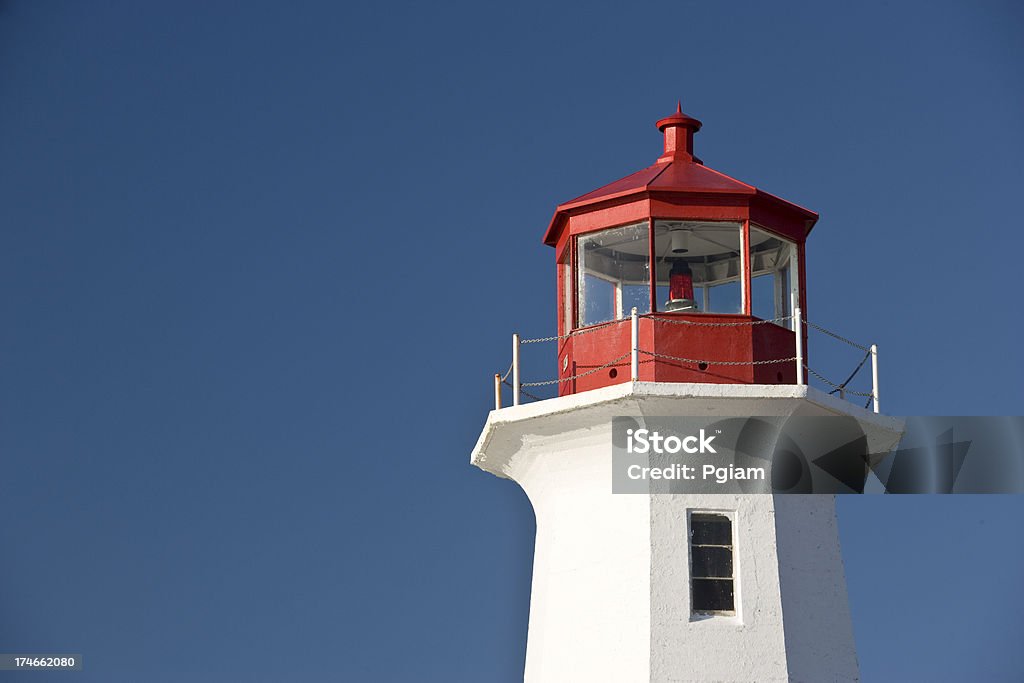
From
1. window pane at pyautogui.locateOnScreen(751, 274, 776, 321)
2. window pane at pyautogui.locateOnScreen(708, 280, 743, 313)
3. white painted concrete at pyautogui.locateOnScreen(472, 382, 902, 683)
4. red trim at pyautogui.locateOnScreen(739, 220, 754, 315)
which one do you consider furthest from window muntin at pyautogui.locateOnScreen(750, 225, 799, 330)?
white painted concrete at pyautogui.locateOnScreen(472, 382, 902, 683)

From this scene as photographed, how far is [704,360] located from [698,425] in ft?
2.05

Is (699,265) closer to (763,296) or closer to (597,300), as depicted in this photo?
(763,296)

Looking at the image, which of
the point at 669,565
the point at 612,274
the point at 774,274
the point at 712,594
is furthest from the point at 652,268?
the point at 712,594

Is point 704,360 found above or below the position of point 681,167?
below

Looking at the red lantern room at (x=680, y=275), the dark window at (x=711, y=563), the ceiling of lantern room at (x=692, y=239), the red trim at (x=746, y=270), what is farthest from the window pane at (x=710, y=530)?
the ceiling of lantern room at (x=692, y=239)

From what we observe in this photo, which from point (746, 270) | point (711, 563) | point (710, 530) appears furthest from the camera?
point (746, 270)

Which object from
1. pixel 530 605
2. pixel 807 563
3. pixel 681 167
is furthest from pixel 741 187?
pixel 530 605

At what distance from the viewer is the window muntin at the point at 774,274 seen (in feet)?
61.8

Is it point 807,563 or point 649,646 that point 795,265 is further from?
point 649,646

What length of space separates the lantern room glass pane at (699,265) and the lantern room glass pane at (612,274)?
0.59ft

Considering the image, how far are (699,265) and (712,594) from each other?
11.3 ft

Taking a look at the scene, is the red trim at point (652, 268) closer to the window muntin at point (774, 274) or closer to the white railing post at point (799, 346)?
the window muntin at point (774, 274)

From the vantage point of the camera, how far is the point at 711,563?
58.7 feet

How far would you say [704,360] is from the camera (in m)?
17.9
